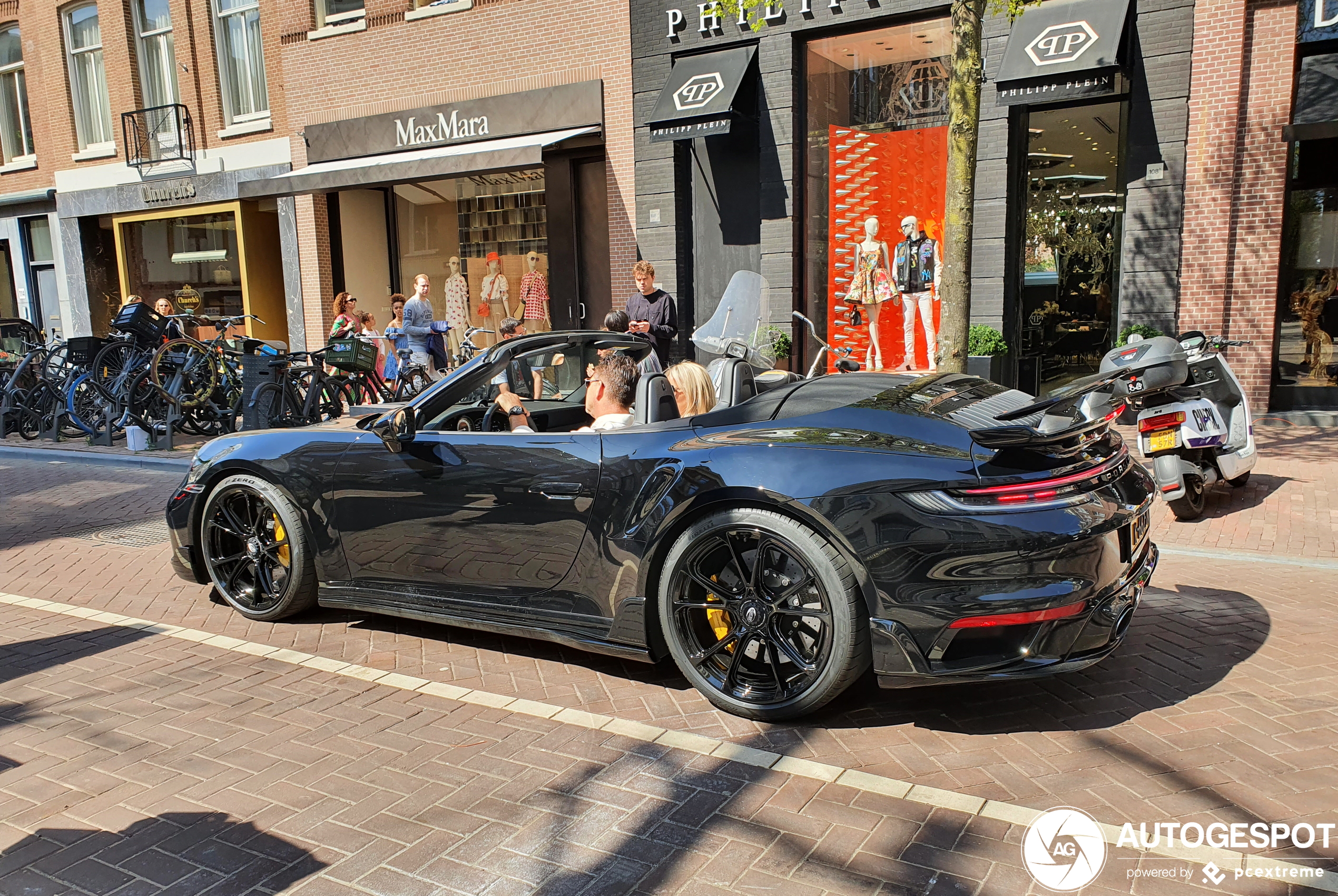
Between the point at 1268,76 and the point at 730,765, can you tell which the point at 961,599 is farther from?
the point at 1268,76

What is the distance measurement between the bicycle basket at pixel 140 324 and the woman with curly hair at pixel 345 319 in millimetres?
2099

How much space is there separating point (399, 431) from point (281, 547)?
106 centimetres

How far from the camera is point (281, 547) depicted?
4.83 m

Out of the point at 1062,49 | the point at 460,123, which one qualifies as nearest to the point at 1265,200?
the point at 1062,49

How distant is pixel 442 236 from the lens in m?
17.7

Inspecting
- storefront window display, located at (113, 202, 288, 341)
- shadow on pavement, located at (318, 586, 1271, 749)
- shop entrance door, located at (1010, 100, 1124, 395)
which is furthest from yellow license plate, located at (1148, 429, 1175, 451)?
storefront window display, located at (113, 202, 288, 341)

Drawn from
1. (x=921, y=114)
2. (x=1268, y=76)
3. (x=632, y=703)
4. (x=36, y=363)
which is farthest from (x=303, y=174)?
(x=632, y=703)

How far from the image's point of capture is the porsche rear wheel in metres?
3.31

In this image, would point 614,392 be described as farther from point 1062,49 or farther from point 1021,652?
point 1062,49

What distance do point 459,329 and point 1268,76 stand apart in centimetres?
1243

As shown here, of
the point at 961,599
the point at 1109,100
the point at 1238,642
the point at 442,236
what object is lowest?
the point at 1238,642

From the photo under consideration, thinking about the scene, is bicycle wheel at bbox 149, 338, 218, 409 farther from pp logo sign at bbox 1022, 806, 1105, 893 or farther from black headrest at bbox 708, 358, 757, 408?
pp logo sign at bbox 1022, 806, 1105, 893

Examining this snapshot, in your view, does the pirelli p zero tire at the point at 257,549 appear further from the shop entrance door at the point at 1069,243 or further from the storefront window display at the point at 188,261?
the storefront window display at the point at 188,261

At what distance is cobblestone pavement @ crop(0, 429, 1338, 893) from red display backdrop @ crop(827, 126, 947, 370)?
8.78 meters
